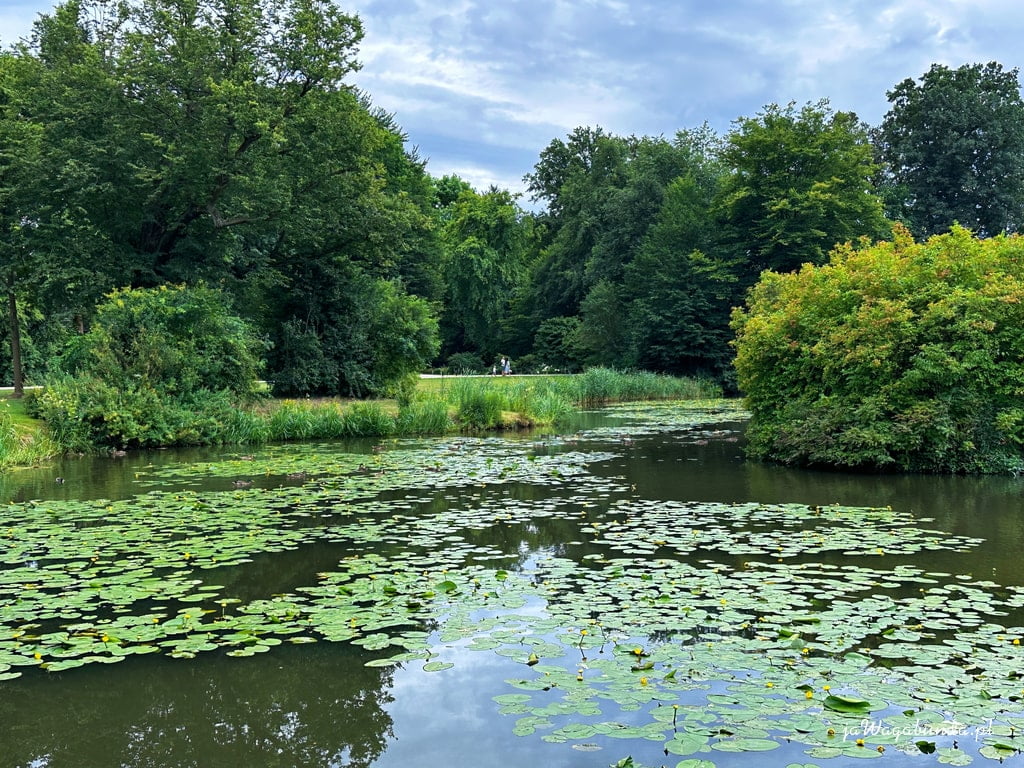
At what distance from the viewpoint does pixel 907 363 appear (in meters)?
12.7

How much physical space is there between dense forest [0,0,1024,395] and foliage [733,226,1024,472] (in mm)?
1932

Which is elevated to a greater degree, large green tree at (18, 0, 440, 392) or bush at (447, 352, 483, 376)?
large green tree at (18, 0, 440, 392)

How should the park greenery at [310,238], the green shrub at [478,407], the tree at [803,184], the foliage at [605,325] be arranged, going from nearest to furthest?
the park greenery at [310,238]
the green shrub at [478,407]
the tree at [803,184]
the foliage at [605,325]

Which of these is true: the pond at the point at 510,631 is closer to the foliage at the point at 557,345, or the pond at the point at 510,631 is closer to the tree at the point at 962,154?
the foliage at the point at 557,345

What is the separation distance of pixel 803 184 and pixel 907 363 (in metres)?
28.4

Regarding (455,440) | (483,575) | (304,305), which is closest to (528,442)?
(455,440)

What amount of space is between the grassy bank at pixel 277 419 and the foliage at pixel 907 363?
8496 millimetres

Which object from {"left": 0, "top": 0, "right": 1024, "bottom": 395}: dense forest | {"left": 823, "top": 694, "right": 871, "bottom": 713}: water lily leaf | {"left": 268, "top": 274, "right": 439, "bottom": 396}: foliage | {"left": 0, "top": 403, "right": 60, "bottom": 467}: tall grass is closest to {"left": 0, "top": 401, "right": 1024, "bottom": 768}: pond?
{"left": 823, "top": 694, "right": 871, "bottom": 713}: water lily leaf

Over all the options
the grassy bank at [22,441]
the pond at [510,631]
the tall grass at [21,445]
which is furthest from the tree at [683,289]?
the pond at [510,631]

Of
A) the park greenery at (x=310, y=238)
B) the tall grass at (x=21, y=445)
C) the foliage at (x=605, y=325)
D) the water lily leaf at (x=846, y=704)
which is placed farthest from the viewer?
the foliage at (x=605, y=325)

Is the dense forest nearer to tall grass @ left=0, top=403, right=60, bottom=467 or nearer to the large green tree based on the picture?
the large green tree

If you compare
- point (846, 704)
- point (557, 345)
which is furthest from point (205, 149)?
point (557, 345)

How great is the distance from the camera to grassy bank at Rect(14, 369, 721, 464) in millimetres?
15312

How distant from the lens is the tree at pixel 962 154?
44.7 metres
